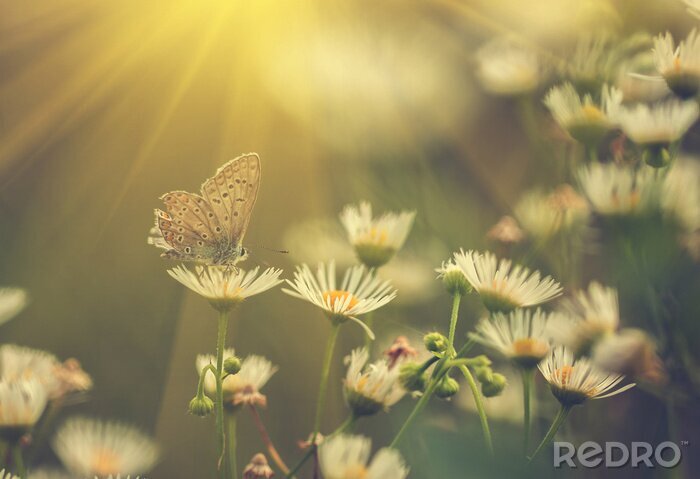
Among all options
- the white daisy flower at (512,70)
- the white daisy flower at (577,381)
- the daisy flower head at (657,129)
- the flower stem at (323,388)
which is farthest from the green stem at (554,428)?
the white daisy flower at (512,70)

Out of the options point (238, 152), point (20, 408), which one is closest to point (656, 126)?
point (20, 408)

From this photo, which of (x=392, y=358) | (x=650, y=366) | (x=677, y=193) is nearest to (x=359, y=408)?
(x=392, y=358)

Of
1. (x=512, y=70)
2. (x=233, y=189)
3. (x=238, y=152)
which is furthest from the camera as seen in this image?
(x=238, y=152)

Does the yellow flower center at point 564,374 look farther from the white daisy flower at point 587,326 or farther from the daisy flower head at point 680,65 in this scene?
the daisy flower head at point 680,65

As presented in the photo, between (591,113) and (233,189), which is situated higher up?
(591,113)

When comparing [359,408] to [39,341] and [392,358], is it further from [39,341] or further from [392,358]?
[39,341]

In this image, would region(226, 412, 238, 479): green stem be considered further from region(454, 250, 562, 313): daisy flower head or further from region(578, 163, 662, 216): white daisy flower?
region(578, 163, 662, 216): white daisy flower

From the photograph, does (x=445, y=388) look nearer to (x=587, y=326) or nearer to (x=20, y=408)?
(x=587, y=326)
